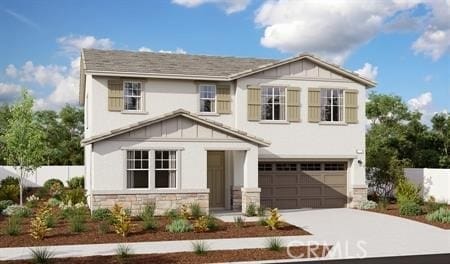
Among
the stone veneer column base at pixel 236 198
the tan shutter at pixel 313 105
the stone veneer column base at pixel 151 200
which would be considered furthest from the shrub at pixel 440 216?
the stone veneer column base at pixel 151 200

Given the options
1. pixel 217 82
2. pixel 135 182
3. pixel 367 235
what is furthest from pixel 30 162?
pixel 367 235

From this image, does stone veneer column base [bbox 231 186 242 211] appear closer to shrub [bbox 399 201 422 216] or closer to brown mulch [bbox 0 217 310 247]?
brown mulch [bbox 0 217 310 247]

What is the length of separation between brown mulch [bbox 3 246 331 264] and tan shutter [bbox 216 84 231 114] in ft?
37.0

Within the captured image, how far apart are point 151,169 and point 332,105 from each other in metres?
9.52

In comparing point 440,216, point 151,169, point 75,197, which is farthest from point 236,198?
point 440,216

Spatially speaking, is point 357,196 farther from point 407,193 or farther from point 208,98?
point 208,98

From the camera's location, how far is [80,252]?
13.7m

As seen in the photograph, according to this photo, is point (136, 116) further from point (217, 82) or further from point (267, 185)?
point (267, 185)

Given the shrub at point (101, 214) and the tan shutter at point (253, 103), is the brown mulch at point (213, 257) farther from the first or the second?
the tan shutter at point (253, 103)

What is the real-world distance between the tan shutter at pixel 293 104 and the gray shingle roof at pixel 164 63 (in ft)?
8.18

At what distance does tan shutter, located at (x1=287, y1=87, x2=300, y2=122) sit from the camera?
24.8 metres

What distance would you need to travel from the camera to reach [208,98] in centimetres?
2455

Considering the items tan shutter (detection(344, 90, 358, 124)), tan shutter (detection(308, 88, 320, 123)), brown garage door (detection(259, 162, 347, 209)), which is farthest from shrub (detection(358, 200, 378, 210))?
tan shutter (detection(308, 88, 320, 123))

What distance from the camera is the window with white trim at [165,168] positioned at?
21.0 m
